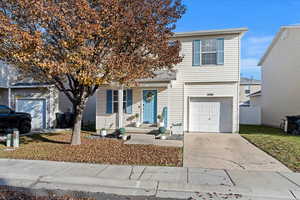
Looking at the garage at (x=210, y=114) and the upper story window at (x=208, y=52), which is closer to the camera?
the upper story window at (x=208, y=52)

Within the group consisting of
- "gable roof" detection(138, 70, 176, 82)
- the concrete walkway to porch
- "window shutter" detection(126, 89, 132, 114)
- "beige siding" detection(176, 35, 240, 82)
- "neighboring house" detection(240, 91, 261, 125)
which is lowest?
the concrete walkway to porch

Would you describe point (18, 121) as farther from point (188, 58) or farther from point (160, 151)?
point (188, 58)

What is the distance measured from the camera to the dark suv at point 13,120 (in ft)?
36.9

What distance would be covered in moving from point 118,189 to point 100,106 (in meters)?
9.15

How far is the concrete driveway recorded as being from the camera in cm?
581

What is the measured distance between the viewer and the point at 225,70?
11891 mm

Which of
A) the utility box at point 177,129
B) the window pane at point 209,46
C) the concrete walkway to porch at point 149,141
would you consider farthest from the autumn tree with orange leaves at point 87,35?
the utility box at point 177,129

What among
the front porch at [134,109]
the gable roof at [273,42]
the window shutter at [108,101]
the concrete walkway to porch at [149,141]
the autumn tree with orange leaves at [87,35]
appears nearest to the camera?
the autumn tree with orange leaves at [87,35]

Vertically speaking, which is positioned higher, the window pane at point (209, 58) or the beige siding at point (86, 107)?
the window pane at point (209, 58)

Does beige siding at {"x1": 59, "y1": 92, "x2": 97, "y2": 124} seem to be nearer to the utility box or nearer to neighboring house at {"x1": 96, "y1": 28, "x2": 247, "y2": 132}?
neighboring house at {"x1": 96, "y1": 28, "x2": 247, "y2": 132}

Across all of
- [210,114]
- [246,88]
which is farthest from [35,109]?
[246,88]

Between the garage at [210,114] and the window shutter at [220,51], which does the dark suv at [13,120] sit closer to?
the garage at [210,114]

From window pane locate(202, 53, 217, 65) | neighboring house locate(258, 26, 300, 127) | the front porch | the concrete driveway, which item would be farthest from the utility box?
neighboring house locate(258, 26, 300, 127)

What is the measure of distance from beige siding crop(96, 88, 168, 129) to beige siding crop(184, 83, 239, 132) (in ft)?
5.44
